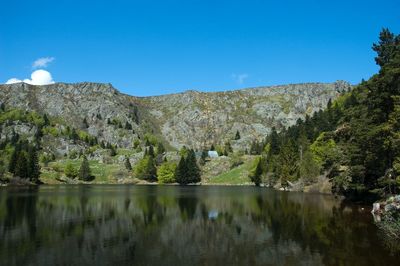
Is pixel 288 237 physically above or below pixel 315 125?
below

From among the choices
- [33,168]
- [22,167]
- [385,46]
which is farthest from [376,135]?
[33,168]

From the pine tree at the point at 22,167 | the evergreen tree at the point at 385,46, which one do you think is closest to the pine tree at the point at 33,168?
the pine tree at the point at 22,167

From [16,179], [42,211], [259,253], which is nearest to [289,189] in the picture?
[42,211]

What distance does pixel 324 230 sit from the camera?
43750 millimetres

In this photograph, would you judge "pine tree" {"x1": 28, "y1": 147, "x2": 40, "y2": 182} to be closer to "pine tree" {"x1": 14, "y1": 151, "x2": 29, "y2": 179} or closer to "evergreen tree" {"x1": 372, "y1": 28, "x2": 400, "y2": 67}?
"pine tree" {"x1": 14, "y1": 151, "x2": 29, "y2": 179}

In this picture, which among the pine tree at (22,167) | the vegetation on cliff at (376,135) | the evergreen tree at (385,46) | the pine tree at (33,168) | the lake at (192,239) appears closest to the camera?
the lake at (192,239)

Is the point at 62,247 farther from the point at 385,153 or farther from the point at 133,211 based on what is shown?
the point at 385,153

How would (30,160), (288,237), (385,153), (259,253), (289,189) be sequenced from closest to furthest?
(259,253) < (288,237) < (385,153) < (289,189) < (30,160)

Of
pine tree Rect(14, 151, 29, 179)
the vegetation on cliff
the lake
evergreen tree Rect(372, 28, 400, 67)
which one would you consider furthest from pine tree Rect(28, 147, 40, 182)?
evergreen tree Rect(372, 28, 400, 67)

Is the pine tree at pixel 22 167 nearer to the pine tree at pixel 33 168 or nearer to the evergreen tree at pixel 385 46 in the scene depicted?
the pine tree at pixel 33 168

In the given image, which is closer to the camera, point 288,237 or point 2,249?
point 2,249

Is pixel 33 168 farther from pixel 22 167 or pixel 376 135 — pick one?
pixel 376 135

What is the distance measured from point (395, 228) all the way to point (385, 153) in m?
24.0

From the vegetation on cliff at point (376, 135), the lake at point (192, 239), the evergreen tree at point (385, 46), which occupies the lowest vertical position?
the lake at point (192, 239)
